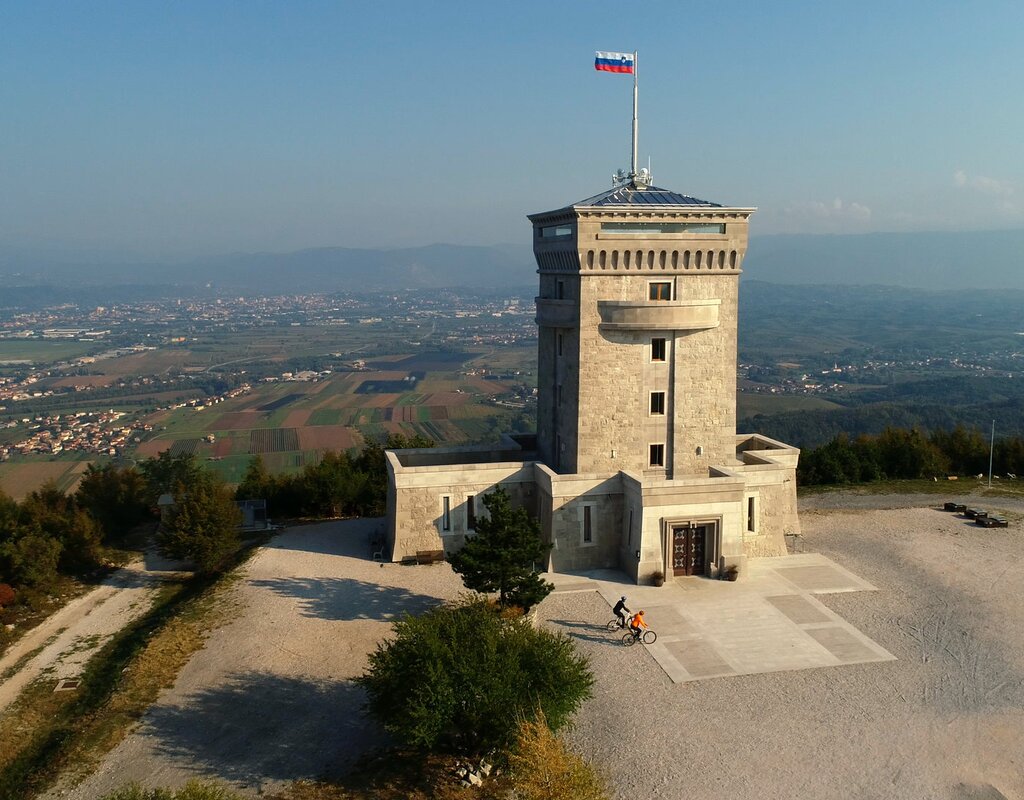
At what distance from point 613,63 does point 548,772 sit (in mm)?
27219

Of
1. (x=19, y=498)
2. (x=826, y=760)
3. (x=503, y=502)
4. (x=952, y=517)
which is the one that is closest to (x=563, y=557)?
(x=503, y=502)

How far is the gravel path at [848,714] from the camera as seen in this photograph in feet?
57.9

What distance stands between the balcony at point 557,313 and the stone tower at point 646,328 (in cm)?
7

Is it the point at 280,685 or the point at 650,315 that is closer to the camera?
the point at 280,685

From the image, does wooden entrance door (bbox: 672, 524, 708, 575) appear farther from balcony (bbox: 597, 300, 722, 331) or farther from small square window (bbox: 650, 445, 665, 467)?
balcony (bbox: 597, 300, 722, 331)

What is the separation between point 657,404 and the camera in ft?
106

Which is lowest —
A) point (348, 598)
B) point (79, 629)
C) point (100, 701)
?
point (79, 629)

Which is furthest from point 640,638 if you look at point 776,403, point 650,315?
point 776,403

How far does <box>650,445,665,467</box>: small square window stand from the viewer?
32438 mm

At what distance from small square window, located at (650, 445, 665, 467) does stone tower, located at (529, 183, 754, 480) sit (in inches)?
1.5

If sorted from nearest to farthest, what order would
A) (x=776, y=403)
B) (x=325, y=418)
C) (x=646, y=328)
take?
(x=646, y=328)
(x=325, y=418)
(x=776, y=403)

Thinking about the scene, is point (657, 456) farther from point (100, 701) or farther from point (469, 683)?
point (100, 701)

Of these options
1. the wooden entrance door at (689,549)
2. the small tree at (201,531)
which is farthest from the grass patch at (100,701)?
the wooden entrance door at (689,549)

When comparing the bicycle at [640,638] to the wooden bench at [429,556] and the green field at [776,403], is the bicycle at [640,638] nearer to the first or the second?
the wooden bench at [429,556]
